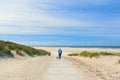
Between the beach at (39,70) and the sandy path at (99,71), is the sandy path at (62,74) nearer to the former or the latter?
the beach at (39,70)

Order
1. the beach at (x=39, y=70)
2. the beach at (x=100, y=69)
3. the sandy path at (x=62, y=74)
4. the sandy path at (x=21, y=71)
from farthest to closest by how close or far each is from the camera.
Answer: the beach at (x=100, y=69) < the beach at (x=39, y=70) < the sandy path at (x=21, y=71) < the sandy path at (x=62, y=74)

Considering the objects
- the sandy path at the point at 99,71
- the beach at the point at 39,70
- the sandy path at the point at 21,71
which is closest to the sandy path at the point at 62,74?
the beach at the point at 39,70

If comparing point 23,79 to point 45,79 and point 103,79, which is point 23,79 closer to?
point 45,79

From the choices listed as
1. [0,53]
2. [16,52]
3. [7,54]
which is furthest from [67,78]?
[16,52]

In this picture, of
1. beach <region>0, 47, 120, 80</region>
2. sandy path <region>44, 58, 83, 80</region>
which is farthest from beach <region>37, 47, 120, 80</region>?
sandy path <region>44, 58, 83, 80</region>

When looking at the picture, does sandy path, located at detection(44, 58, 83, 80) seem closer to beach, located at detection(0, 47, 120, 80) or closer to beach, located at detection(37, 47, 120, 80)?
beach, located at detection(0, 47, 120, 80)

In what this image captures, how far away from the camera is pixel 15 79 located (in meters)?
15.3

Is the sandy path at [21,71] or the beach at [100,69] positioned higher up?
the sandy path at [21,71]

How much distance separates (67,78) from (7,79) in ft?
9.95

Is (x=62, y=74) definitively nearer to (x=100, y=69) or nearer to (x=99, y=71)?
(x=99, y=71)

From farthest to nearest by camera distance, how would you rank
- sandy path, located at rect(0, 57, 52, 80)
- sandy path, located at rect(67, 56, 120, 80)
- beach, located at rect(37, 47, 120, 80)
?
beach, located at rect(37, 47, 120, 80)
sandy path, located at rect(67, 56, 120, 80)
sandy path, located at rect(0, 57, 52, 80)

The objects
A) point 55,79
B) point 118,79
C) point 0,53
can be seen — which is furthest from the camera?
point 0,53

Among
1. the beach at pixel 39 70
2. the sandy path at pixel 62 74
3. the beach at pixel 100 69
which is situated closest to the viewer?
the sandy path at pixel 62 74

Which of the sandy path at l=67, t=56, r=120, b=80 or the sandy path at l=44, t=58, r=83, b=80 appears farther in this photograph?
the sandy path at l=67, t=56, r=120, b=80
